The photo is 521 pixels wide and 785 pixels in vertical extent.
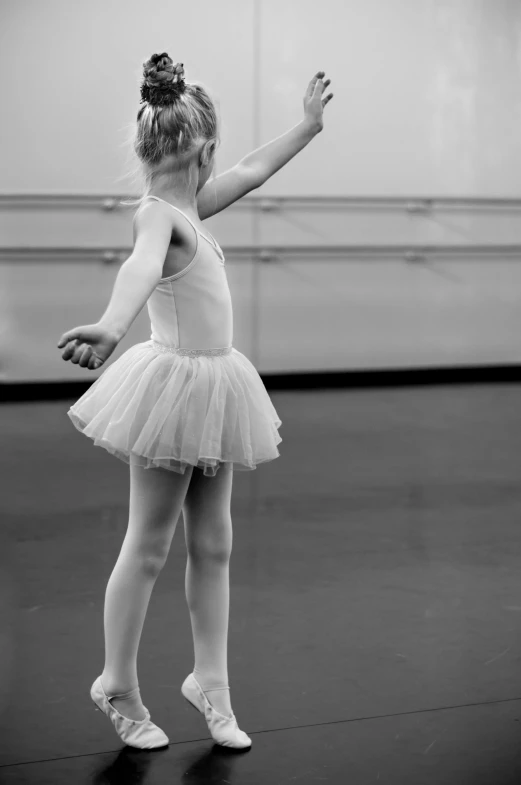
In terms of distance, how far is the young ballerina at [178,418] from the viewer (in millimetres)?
1457

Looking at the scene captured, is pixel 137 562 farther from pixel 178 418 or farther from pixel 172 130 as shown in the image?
pixel 172 130

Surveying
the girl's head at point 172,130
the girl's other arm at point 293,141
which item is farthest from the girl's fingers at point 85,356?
the girl's other arm at point 293,141

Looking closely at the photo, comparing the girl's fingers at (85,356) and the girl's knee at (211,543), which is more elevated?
the girl's fingers at (85,356)

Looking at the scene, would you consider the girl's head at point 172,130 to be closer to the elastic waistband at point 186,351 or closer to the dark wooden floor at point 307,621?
the elastic waistband at point 186,351

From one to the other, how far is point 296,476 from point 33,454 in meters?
Result: 0.93

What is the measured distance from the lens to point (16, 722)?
1586 millimetres

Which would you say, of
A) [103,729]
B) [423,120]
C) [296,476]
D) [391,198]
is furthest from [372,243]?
[103,729]

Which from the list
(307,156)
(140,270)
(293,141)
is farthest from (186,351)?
(307,156)

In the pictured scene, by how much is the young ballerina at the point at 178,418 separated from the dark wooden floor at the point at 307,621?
0.30ft

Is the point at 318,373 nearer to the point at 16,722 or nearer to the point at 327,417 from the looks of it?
the point at 327,417

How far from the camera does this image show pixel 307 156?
4.90 m

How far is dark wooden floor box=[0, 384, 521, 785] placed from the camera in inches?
58.9

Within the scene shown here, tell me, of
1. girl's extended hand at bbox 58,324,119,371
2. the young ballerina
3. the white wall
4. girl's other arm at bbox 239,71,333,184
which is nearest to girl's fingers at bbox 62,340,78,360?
girl's extended hand at bbox 58,324,119,371

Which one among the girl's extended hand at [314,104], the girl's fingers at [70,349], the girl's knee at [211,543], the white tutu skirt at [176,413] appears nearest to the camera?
the girl's fingers at [70,349]
